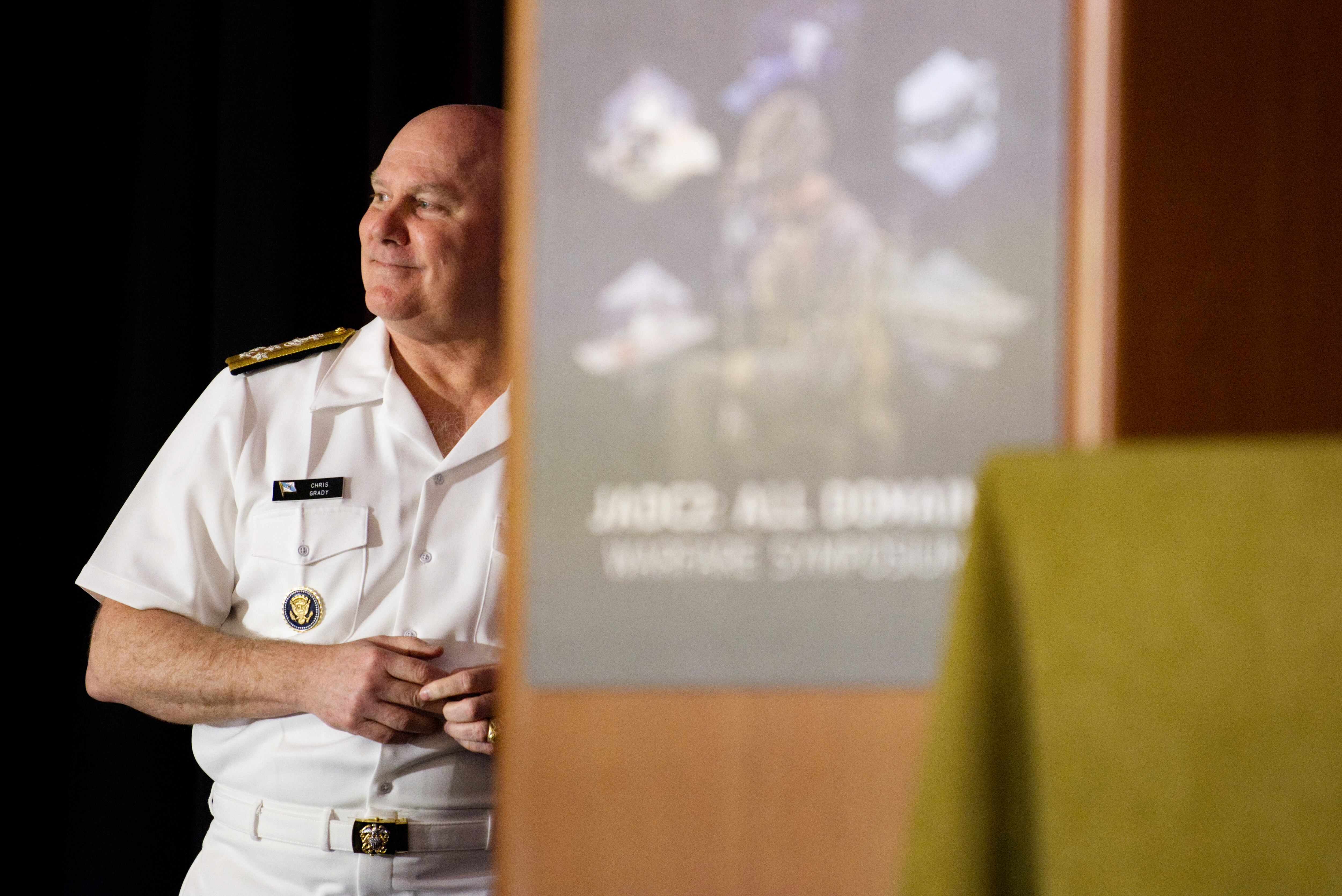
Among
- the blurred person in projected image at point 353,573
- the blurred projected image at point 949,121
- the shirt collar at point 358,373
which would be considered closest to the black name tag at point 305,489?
the blurred person in projected image at point 353,573

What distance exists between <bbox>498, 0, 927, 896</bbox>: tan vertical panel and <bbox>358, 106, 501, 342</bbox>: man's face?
A: 107 cm

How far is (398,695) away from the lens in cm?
136

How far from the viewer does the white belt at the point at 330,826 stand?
138cm

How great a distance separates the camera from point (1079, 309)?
574 mm

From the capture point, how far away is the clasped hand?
1339 millimetres

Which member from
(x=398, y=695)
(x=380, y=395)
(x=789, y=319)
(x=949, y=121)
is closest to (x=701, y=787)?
(x=789, y=319)

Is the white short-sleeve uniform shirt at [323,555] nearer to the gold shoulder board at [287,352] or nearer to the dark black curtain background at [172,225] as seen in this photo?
the gold shoulder board at [287,352]

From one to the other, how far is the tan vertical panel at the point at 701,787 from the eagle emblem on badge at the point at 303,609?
94cm

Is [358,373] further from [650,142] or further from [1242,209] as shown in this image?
[1242,209]

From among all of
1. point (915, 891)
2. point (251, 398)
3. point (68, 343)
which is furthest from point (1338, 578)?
point (68, 343)

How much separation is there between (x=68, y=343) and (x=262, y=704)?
1012mm

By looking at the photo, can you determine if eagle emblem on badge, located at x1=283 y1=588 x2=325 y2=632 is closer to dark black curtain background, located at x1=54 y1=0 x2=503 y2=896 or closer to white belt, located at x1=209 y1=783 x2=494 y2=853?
white belt, located at x1=209 y1=783 x2=494 y2=853

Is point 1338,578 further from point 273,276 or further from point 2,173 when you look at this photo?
point 2,173

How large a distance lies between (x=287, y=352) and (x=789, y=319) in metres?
1.20
